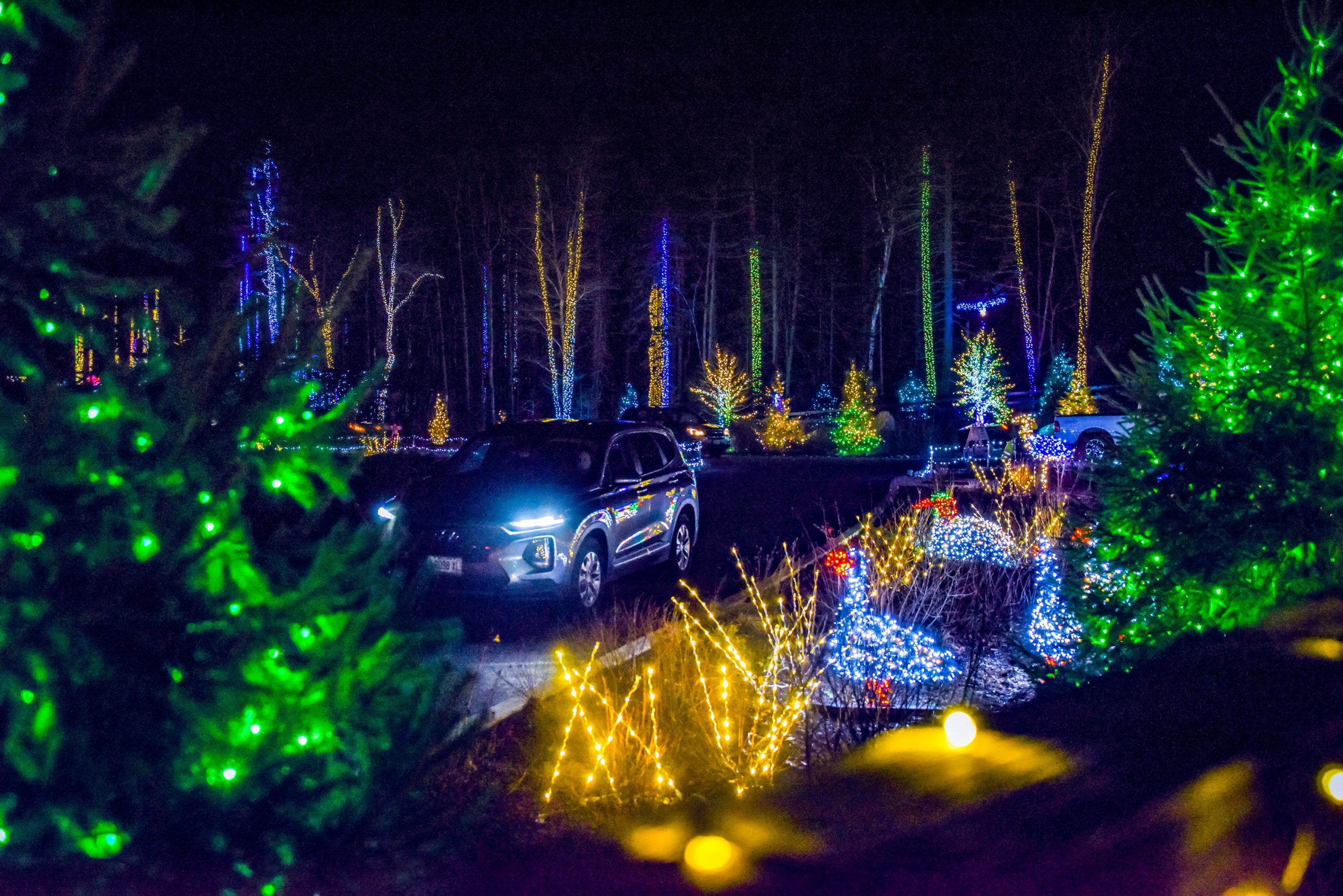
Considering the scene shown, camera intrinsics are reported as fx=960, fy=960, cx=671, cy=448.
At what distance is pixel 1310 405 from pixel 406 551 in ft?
11.1

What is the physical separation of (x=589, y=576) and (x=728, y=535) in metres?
5.07

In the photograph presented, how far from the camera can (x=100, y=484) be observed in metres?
2.37

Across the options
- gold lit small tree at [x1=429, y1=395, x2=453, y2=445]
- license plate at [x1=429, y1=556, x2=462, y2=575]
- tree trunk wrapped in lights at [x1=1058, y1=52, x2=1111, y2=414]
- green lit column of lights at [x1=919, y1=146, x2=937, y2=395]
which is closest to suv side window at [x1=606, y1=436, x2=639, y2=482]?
license plate at [x1=429, y1=556, x2=462, y2=575]

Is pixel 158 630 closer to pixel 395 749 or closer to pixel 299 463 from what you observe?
pixel 299 463

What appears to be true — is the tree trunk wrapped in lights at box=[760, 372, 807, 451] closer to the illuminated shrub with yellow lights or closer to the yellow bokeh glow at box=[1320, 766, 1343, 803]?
the illuminated shrub with yellow lights

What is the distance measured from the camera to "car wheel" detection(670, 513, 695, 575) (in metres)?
10.2

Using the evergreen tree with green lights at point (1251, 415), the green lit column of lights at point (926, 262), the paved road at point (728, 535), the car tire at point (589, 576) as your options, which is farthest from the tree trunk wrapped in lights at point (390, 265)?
the evergreen tree with green lights at point (1251, 415)

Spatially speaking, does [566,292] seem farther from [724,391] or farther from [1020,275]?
[1020,275]

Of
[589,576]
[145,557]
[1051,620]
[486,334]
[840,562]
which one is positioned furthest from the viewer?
[486,334]

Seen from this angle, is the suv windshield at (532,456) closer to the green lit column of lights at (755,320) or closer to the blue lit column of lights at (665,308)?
the blue lit column of lights at (665,308)

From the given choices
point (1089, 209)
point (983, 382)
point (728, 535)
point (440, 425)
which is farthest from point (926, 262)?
point (728, 535)

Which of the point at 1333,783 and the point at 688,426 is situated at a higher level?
the point at 1333,783

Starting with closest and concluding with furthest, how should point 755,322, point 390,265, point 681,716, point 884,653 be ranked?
point 681,716 < point 884,653 < point 390,265 < point 755,322

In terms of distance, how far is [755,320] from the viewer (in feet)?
146
